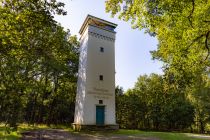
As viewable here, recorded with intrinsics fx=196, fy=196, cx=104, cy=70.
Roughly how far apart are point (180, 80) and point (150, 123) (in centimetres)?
2842

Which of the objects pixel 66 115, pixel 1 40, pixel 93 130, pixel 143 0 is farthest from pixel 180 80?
pixel 66 115

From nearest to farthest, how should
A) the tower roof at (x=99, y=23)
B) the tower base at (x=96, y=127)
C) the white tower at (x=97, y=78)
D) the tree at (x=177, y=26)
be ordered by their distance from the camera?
1. the tree at (x=177, y=26)
2. the tower base at (x=96, y=127)
3. the white tower at (x=97, y=78)
4. the tower roof at (x=99, y=23)

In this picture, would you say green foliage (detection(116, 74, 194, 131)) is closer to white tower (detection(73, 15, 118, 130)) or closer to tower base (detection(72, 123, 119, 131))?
white tower (detection(73, 15, 118, 130))

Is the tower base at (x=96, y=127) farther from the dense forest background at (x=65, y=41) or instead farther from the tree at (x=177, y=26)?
the tree at (x=177, y=26)

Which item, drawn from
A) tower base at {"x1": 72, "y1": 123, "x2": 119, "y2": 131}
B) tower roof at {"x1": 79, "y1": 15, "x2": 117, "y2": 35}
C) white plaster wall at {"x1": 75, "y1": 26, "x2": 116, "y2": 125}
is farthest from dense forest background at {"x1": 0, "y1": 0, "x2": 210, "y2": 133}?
tower base at {"x1": 72, "y1": 123, "x2": 119, "y2": 131}

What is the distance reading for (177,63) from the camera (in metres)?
12.6

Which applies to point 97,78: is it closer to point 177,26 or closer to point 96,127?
point 96,127

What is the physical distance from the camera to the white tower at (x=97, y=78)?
60.6 ft

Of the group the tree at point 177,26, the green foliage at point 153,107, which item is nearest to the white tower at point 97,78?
the tree at point 177,26

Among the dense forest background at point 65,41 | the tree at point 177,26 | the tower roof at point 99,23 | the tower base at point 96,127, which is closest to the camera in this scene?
the dense forest background at point 65,41

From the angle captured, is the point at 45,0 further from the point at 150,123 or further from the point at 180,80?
the point at 150,123

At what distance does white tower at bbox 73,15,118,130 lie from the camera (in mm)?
18484

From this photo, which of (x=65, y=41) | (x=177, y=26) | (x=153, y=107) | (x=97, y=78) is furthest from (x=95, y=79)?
(x=153, y=107)

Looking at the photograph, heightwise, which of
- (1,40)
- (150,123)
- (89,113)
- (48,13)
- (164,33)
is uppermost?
(164,33)
